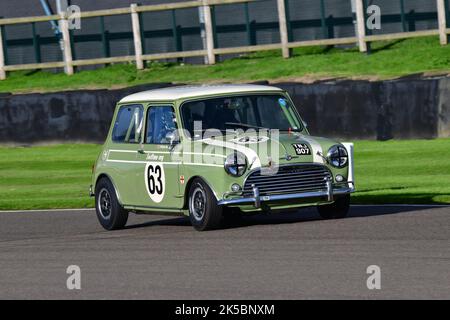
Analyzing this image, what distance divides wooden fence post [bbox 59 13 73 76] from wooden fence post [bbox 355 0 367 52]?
288 inches

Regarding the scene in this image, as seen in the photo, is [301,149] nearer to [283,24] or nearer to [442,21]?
[442,21]

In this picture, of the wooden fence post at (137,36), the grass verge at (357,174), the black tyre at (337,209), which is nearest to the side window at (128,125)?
the black tyre at (337,209)

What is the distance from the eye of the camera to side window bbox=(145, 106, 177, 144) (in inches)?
549

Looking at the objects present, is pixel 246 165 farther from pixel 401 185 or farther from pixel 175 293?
pixel 401 185

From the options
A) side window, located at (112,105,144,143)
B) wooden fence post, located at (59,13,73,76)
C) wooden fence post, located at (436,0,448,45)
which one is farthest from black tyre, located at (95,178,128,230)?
wooden fence post, located at (59,13,73,76)

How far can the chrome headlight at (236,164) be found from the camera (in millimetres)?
12844

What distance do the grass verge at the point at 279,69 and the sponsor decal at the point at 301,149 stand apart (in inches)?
417

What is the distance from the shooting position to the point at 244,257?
11.1 meters

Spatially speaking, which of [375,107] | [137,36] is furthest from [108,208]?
[137,36]

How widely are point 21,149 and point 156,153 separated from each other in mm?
11821

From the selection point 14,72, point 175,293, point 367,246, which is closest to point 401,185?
point 367,246

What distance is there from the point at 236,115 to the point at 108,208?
1.93 metres

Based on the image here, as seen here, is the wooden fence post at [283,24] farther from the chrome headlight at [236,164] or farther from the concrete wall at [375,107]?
the chrome headlight at [236,164]

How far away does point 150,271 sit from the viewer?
34.7 feet
